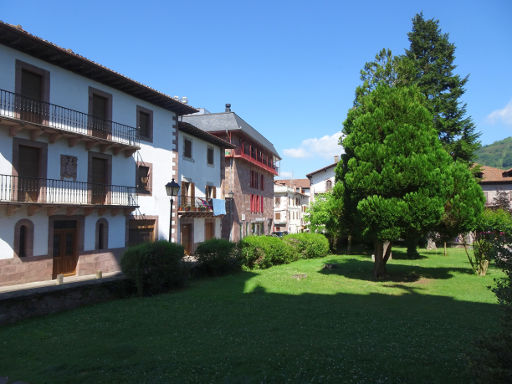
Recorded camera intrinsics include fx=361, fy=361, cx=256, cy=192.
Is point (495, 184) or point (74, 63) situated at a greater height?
point (74, 63)

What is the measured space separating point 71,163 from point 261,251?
9697 mm

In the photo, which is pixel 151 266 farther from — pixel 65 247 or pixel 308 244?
pixel 308 244

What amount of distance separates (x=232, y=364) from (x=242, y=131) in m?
27.0

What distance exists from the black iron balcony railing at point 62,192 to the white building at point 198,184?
516 cm

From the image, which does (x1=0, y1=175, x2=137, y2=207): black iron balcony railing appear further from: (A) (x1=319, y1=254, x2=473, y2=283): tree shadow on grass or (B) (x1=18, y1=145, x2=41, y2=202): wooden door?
(A) (x1=319, y1=254, x2=473, y2=283): tree shadow on grass

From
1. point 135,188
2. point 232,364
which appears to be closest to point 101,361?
point 232,364

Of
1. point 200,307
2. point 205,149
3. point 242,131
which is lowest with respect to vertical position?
point 200,307

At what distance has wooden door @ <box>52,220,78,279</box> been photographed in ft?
49.4

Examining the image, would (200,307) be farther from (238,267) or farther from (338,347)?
(238,267)

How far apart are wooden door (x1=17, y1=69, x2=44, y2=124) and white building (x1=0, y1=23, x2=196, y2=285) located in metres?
0.04

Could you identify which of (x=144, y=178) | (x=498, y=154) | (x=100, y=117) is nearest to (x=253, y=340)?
(x=100, y=117)

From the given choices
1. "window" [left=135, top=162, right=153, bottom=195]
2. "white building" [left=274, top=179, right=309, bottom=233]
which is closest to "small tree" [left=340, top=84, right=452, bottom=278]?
"window" [left=135, top=162, right=153, bottom=195]

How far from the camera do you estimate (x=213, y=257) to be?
619 inches

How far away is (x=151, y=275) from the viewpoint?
40.3 ft
